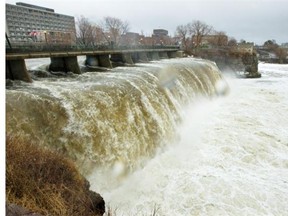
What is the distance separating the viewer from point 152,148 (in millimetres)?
9797

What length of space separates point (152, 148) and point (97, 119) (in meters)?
2.49

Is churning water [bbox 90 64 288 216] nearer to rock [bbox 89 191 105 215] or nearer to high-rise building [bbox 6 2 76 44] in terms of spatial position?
rock [bbox 89 191 105 215]

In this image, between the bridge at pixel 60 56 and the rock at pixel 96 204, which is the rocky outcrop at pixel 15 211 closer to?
the rock at pixel 96 204

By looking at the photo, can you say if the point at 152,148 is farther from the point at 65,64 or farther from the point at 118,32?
the point at 118,32

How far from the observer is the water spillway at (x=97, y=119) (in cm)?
759

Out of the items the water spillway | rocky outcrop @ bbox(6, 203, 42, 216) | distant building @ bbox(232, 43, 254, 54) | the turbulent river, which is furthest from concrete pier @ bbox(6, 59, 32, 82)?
distant building @ bbox(232, 43, 254, 54)

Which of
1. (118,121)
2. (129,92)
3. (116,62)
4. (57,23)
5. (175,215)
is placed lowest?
(175,215)

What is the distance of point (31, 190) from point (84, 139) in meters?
3.25

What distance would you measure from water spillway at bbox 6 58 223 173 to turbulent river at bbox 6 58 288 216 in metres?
0.03

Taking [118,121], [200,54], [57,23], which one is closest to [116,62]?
[118,121]

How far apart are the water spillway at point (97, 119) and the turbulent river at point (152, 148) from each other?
0.03m

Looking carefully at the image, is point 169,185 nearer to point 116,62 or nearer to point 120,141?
point 120,141

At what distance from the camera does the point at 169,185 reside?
26.0 feet

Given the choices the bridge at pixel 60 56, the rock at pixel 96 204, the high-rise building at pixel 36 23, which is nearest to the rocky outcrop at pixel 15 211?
the rock at pixel 96 204
